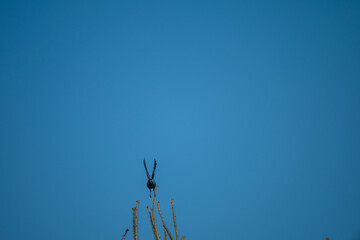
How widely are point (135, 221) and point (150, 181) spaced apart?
234 inches

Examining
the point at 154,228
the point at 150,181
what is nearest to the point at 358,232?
the point at 150,181

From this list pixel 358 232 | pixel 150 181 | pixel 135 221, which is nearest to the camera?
pixel 135 221

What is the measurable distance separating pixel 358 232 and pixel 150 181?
64284 millimetres

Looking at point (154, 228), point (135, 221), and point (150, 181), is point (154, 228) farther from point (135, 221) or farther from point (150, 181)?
point (150, 181)

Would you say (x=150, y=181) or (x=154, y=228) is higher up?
(x=150, y=181)

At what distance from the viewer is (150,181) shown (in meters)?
9.73

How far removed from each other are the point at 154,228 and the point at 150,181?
5932 millimetres

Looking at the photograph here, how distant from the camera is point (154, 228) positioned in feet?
13.0

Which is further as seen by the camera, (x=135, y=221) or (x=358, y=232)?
A: (x=358, y=232)

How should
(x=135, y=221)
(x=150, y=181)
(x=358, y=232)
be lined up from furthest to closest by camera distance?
(x=358, y=232)
(x=150, y=181)
(x=135, y=221)

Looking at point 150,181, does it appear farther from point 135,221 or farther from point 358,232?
point 358,232

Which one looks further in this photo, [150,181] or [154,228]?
[150,181]

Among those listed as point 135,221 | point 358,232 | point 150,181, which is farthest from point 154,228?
point 358,232

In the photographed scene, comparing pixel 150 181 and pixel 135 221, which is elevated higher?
pixel 150 181
